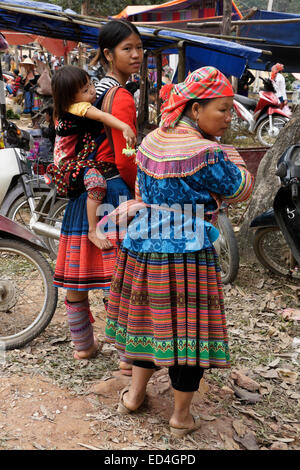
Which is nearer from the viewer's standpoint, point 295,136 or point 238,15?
point 295,136

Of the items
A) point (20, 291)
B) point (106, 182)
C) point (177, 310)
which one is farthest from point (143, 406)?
point (20, 291)

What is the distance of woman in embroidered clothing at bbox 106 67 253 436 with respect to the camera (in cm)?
187

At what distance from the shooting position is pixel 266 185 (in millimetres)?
4605

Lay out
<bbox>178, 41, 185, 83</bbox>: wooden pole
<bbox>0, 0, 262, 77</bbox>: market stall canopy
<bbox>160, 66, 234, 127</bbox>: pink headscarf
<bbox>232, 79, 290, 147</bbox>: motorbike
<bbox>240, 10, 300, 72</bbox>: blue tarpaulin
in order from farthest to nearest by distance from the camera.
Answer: <bbox>240, 10, 300, 72</bbox>: blue tarpaulin → <bbox>232, 79, 290, 147</bbox>: motorbike → <bbox>178, 41, 185, 83</bbox>: wooden pole → <bbox>0, 0, 262, 77</bbox>: market stall canopy → <bbox>160, 66, 234, 127</bbox>: pink headscarf

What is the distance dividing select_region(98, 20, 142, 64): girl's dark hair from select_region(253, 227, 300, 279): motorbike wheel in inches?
96.0

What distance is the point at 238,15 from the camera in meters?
15.4

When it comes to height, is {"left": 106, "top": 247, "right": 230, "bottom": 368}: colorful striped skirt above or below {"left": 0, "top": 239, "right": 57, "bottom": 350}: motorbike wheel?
above

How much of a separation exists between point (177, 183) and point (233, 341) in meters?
1.86

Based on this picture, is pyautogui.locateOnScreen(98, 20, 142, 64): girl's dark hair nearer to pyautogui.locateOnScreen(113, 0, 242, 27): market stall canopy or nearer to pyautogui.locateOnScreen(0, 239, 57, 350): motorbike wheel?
pyautogui.locateOnScreen(0, 239, 57, 350): motorbike wheel

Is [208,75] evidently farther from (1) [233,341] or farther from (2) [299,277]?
(2) [299,277]

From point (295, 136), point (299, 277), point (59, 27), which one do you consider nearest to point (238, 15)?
point (59, 27)

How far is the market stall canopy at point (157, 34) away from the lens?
5426 mm

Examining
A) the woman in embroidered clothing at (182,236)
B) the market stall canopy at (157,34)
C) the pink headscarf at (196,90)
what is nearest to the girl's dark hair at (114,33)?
the woman in embroidered clothing at (182,236)

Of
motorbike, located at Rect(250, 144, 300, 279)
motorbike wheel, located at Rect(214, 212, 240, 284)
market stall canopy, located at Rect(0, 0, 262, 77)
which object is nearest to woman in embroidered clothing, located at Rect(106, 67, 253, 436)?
motorbike, located at Rect(250, 144, 300, 279)
